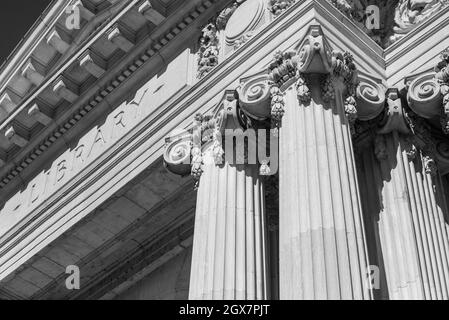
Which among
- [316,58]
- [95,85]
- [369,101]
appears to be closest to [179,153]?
[316,58]

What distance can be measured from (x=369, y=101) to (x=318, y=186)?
89.8 inches

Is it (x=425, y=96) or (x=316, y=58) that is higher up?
(x=316, y=58)

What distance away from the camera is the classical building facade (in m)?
10.9

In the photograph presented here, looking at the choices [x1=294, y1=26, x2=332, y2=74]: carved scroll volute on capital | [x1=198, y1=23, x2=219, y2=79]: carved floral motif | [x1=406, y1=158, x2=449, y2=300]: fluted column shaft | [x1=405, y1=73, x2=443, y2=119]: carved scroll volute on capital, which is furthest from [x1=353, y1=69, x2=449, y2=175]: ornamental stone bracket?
[x1=198, y1=23, x2=219, y2=79]: carved floral motif

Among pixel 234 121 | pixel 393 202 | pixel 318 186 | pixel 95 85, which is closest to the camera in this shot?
pixel 318 186

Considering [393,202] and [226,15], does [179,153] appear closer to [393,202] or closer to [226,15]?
[226,15]

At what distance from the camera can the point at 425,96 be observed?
1222 centimetres

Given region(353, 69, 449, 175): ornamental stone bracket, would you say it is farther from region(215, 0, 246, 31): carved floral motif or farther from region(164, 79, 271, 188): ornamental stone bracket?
region(215, 0, 246, 31): carved floral motif

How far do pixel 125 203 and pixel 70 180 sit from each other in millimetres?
1761

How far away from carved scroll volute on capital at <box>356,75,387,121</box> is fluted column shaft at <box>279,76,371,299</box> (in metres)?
0.61

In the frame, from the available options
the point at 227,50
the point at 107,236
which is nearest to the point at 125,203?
the point at 107,236

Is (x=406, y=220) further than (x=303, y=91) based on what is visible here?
No

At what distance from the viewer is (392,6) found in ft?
47.5
